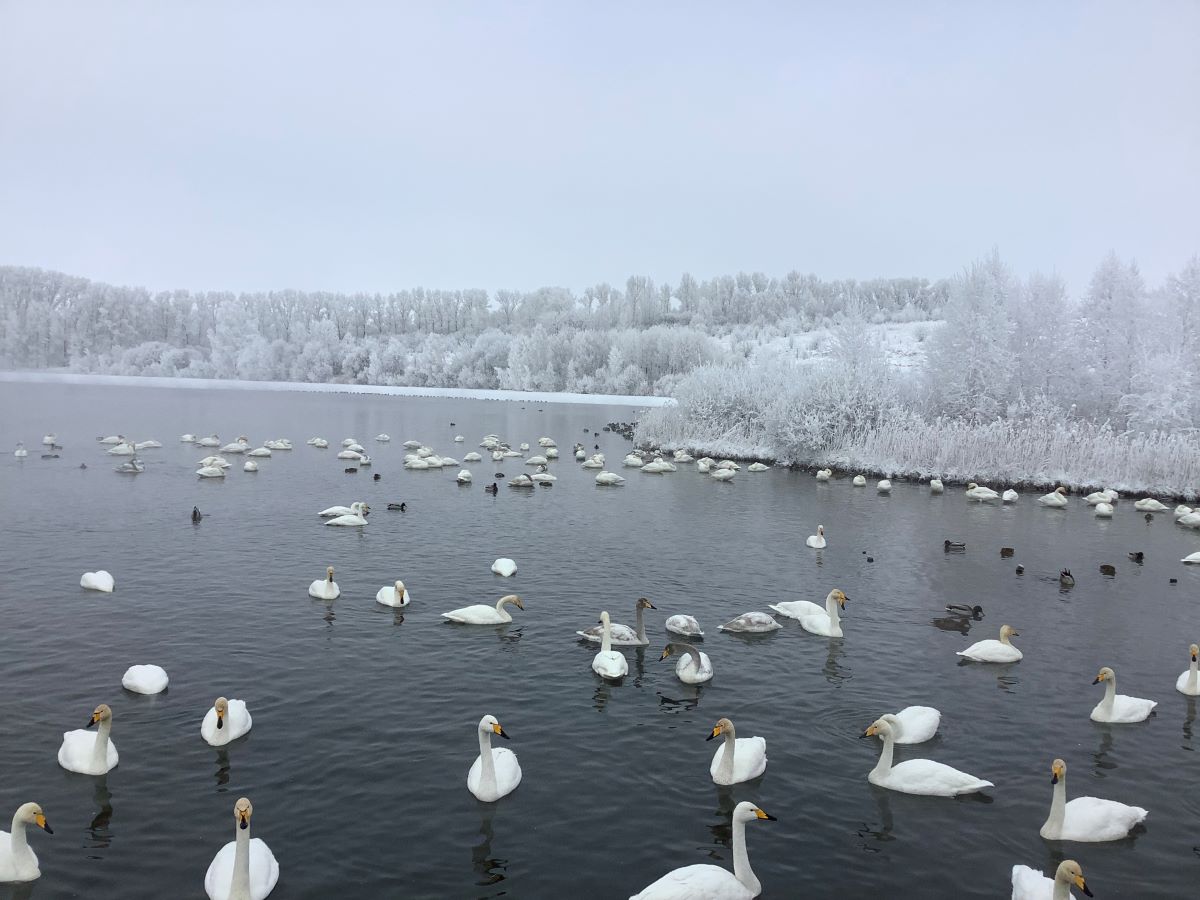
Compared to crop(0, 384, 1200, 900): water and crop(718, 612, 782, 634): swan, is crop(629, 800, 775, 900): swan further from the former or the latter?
crop(718, 612, 782, 634): swan

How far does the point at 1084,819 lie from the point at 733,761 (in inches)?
167

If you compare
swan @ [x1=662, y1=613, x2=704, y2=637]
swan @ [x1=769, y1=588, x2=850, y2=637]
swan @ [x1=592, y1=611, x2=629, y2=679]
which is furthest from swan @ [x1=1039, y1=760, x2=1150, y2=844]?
swan @ [x1=662, y1=613, x2=704, y2=637]

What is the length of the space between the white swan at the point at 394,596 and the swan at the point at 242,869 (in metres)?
9.72

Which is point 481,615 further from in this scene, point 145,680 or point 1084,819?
point 1084,819

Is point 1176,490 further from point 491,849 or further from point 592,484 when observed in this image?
point 491,849

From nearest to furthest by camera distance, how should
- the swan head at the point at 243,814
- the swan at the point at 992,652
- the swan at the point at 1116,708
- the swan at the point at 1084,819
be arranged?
the swan head at the point at 243,814 → the swan at the point at 1084,819 → the swan at the point at 1116,708 → the swan at the point at 992,652

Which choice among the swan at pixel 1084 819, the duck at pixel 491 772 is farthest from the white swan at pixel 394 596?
the swan at pixel 1084 819

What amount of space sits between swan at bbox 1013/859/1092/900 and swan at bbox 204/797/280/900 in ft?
25.9

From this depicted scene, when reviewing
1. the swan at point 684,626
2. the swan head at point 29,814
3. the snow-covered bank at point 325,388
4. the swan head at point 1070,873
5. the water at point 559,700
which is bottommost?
the water at point 559,700

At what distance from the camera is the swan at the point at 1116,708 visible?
13523mm

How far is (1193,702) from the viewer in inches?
576

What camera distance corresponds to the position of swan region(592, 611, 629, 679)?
578 inches

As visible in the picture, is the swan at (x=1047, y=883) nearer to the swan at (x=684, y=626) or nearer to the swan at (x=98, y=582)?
the swan at (x=684, y=626)

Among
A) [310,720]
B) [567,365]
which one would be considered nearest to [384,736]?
[310,720]
